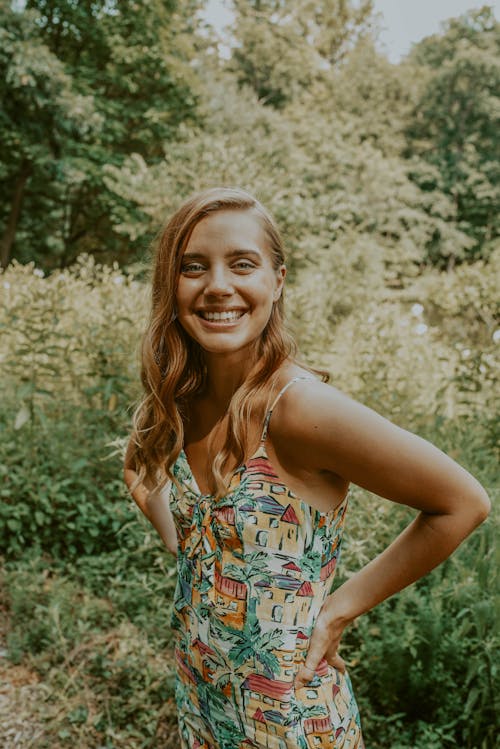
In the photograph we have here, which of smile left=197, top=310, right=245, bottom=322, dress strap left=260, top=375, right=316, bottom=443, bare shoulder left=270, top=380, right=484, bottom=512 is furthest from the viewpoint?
smile left=197, top=310, right=245, bottom=322

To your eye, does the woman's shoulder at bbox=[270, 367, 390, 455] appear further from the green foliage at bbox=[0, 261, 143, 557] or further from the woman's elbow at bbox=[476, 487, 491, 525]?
the green foliage at bbox=[0, 261, 143, 557]

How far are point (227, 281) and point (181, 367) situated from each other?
0.32 meters

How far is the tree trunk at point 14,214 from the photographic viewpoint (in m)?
15.1

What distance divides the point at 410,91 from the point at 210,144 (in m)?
14.2

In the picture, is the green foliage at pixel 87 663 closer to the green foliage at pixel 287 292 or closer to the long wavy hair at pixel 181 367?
the green foliage at pixel 287 292

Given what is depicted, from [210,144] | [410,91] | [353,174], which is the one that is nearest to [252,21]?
[410,91]

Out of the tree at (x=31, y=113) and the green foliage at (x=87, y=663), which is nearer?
the green foliage at (x=87, y=663)

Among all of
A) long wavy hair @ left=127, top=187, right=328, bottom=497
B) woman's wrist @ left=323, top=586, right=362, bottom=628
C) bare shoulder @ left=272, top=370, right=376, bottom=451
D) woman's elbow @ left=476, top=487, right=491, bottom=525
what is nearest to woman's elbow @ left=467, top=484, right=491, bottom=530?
Answer: woman's elbow @ left=476, top=487, right=491, bottom=525

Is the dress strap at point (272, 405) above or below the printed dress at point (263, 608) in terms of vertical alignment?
above

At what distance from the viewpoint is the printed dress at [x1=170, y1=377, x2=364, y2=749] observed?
1064mm

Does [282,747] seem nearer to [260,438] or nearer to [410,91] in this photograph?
[260,438]

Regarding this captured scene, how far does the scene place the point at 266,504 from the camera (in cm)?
105

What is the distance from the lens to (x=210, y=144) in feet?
38.0

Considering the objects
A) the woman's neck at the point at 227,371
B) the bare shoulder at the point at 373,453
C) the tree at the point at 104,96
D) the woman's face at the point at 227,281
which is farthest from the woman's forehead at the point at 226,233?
the tree at the point at 104,96
